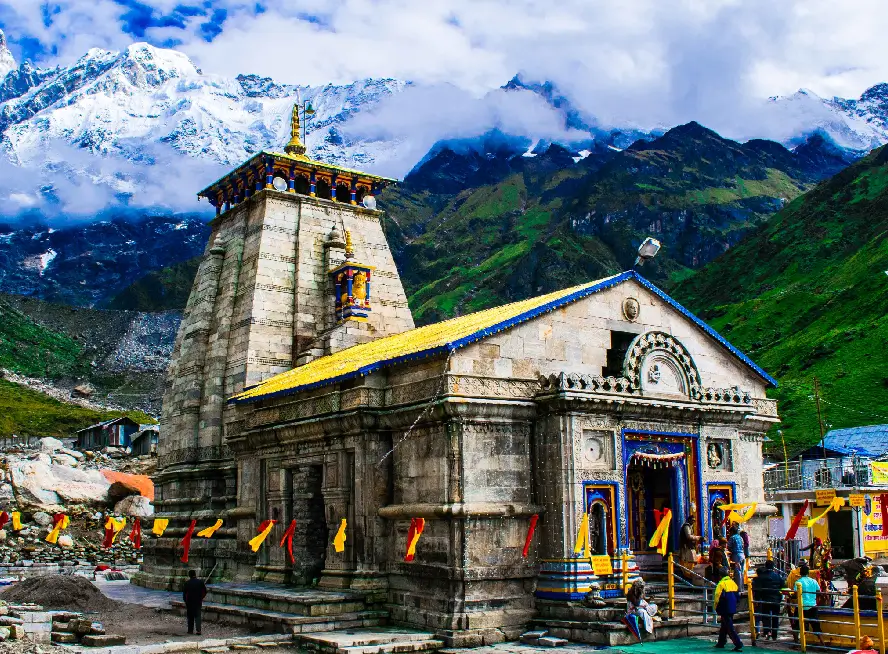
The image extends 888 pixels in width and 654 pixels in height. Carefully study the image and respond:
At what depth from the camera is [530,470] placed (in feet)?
63.1

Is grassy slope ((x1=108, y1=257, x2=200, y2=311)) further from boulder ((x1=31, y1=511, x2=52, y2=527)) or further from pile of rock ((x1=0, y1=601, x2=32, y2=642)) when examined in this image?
pile of rock ((x1=0, y1=601, x2=32, y2=642))

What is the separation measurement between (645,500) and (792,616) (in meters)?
5.54

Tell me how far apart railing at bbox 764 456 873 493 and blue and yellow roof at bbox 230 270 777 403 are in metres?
16.9

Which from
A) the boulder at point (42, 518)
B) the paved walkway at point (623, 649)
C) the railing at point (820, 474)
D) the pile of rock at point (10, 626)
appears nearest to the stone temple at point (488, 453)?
the paved walkway at point (623, 649)

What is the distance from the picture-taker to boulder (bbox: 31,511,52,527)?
41844 millimetres

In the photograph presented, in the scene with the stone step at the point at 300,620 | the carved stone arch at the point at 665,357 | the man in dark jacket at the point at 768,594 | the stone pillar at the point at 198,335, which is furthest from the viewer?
the stone pillar at the point at 198,335

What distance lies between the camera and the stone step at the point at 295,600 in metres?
18.6

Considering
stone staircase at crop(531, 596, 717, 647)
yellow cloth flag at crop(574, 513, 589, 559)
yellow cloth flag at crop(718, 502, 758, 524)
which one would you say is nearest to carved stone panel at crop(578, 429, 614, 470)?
yellow cloth flag at crop(574, 513, 589, 559)

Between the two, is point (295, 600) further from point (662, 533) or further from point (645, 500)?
→ point (645, 500)

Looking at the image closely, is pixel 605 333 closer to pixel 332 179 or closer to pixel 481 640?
pixel 481 640

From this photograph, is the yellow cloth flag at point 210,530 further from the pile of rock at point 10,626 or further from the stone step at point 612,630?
the stone step at point 612,630

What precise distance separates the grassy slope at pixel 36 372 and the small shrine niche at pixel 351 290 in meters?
51.9

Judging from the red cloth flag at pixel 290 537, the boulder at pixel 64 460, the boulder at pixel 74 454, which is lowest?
the red cloth flag at pixel 290 537

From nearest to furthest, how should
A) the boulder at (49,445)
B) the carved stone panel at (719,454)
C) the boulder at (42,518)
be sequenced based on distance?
the carved stone panel at (719,454) < the boulder at (42,518) < the boulder at (49,445)
